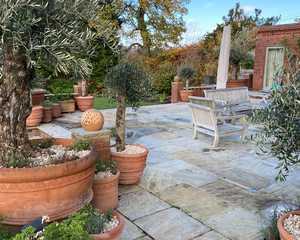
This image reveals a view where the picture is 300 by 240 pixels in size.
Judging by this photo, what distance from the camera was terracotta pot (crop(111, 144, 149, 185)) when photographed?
3.24m

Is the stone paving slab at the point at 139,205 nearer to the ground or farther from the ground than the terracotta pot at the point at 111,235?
nearer to the ground

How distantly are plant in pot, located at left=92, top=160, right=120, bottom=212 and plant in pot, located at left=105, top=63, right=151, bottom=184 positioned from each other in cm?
37

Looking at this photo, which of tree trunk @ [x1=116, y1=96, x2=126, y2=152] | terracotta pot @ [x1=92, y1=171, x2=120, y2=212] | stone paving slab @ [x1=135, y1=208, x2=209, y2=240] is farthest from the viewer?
tree trunk @ [x1=116, y1=96, x2=126, y2=152]

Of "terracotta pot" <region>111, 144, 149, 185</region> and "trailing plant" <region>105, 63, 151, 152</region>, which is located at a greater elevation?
"trailing plant" <region>105, 63, 151, 152</region>

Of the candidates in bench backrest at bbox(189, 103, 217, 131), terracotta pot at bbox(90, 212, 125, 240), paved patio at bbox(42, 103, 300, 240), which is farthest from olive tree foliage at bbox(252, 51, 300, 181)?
bench backrest at bbox(189, 103, 217, 131)

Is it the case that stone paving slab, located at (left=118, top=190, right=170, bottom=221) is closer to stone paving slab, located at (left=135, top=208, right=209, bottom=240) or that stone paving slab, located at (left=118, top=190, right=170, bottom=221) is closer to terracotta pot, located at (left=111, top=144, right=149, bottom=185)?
stone paving slab, located at (left=135, top=208, right=209, bottom=240)

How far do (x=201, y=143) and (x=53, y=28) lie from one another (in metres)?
3.56

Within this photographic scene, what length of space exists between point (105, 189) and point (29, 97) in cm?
104

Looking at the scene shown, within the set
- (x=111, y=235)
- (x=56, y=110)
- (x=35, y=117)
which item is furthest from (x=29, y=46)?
(x=56, y=110)

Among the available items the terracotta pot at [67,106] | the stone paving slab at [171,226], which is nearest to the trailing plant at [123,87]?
the stone paving slab at [171,226]

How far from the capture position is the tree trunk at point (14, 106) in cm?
212

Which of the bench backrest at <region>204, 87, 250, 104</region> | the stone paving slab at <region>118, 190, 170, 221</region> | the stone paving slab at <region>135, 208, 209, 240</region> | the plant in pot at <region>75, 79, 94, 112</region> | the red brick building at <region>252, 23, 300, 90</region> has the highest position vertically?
the red brick building at <region>252, 23, 300, 90</region>

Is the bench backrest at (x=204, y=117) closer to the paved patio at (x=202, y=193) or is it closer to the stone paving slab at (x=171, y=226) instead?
the paved patio at (x=202, y=193)

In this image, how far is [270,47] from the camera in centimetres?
1179
